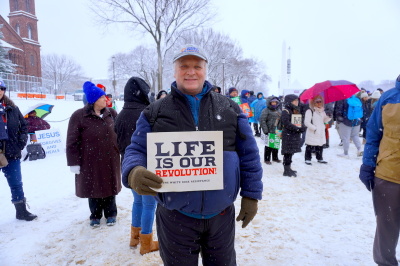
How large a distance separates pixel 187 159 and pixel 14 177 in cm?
364

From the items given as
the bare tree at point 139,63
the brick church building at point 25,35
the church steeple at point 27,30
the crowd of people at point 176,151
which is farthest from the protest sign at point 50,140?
the church steeple at point 27,30

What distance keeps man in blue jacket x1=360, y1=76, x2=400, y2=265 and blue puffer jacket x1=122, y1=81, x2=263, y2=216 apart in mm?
1318

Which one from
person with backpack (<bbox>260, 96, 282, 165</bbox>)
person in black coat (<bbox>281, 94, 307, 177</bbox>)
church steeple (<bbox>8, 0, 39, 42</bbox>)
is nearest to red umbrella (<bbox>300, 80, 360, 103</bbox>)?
person with backpack (<bbox>260, 96, 282, 165</bbox>)

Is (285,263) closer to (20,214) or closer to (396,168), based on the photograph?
(396,168)

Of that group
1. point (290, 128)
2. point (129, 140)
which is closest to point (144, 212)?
point (129, 140)

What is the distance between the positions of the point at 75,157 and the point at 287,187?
4347mm

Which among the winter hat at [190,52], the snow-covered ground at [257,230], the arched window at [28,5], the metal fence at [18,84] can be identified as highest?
the arched window at [28,5]

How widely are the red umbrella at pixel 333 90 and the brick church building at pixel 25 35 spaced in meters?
50.9

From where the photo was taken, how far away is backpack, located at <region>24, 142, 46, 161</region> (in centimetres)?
802

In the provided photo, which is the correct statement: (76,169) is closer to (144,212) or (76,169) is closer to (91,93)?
(91,93)

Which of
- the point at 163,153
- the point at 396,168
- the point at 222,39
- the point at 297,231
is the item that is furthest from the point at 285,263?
the point at 222,39

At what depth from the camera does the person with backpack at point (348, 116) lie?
7.97m

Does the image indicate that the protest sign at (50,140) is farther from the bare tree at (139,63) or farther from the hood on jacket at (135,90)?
the bare tree at (139,63)

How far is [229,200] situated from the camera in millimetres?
1879
